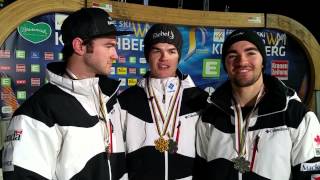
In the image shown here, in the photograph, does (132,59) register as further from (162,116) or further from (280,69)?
(280,69)

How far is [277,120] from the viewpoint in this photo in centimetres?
208

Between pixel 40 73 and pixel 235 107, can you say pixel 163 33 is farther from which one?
pixel 40 73

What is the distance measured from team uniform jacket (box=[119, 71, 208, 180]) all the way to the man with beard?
0.09 metres

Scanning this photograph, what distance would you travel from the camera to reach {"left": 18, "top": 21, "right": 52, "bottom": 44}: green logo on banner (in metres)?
3.38

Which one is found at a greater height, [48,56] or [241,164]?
[48,56]

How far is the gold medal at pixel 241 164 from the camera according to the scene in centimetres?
208

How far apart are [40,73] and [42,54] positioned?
168 millimetres

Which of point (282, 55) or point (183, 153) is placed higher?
point (282, 55)

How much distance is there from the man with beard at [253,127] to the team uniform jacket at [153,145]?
0.09 metres

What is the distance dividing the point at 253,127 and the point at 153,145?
0.60 m

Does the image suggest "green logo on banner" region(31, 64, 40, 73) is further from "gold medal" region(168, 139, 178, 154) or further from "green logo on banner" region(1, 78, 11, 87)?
"gold medal" region(168, 139, 178, 154)

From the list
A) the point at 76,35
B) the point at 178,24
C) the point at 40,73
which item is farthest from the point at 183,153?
the point at 178,24

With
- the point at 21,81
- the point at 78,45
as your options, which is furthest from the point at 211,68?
the point at 78,45

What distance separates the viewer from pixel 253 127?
2.12 metres
